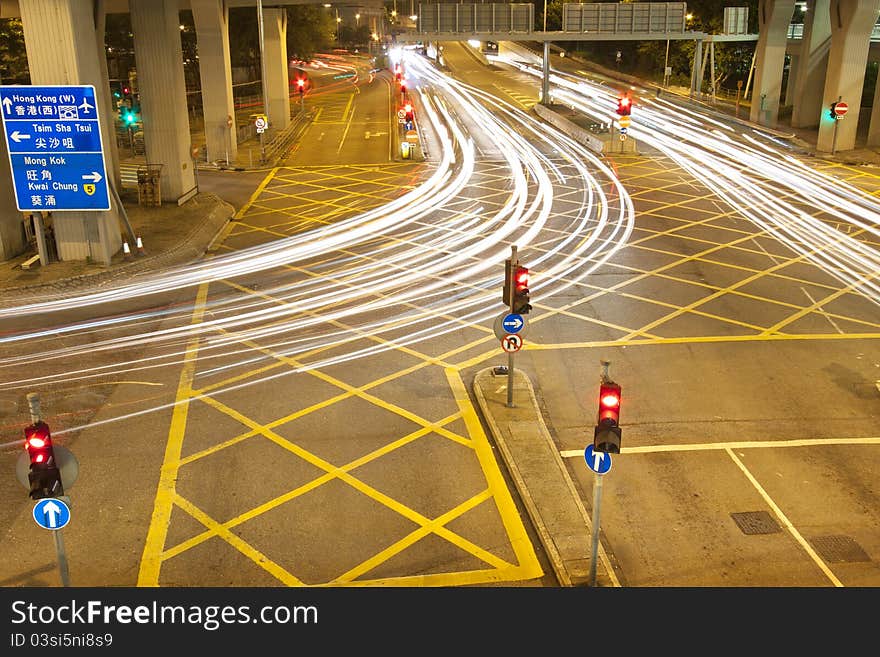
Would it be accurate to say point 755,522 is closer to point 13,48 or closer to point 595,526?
point 595,526

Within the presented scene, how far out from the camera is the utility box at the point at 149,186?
27.6 m

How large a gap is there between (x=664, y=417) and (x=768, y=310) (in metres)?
6.07

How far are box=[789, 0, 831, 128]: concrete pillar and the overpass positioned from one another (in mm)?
52

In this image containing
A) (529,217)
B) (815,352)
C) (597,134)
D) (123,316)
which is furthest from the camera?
(597,134)

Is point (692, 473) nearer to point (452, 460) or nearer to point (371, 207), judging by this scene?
point (452, 460)

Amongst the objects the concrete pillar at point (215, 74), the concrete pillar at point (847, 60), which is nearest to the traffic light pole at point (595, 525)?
the concrete pillar at point (215, 74)

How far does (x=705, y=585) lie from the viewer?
8812mm

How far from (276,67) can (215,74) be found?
8378 millimetres

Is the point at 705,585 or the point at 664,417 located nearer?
the point at 705,585

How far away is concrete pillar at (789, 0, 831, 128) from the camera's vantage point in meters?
42.7

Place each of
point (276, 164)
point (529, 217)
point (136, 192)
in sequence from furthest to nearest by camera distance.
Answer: point (276, 164)
point (136, 192)
point (529, 217)

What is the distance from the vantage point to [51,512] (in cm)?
730

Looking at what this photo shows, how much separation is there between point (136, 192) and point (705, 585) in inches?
1051

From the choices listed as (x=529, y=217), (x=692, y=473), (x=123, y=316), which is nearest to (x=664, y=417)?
(x=692, y=473)
